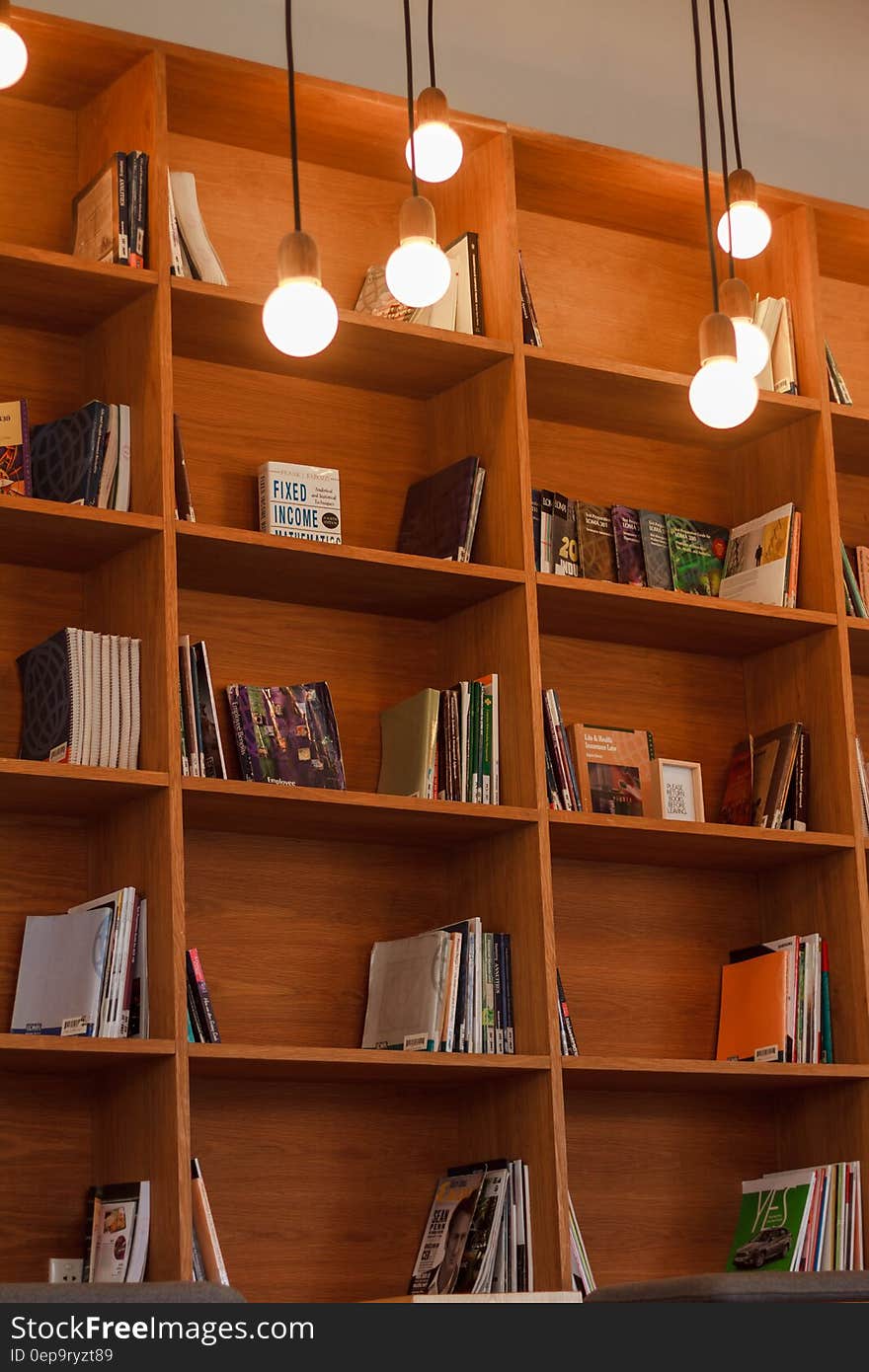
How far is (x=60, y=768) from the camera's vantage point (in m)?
3.02

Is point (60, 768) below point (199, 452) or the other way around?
below

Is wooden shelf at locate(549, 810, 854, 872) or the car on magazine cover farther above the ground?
wooden shelf at locate(549, 810, 854, 872)

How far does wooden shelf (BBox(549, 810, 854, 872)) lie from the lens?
3.57m

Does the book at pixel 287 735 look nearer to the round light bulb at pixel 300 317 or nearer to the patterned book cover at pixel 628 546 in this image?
the patterned book cover at pixel 628 546

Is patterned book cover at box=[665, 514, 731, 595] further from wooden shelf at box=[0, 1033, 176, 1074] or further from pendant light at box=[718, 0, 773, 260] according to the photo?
wooden shelf at box=[0, 1033, 176, 1074]

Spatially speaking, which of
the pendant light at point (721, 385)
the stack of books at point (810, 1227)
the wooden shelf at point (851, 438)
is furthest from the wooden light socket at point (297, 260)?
the stack of books at point (810, 1227)

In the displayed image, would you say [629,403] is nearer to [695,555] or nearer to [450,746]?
[695,555]

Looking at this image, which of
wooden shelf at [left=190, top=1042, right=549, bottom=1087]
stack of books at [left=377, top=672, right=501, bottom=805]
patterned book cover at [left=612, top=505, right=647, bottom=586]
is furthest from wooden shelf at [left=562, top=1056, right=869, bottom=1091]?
patterned book cover at [left=612, top=505, right=647, bottom=586]

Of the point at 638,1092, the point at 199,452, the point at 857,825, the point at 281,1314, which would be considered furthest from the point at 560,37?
the point at 281,1314

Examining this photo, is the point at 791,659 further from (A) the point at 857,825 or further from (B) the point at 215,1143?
(B) the point at 215,1143

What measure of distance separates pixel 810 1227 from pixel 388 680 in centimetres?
143

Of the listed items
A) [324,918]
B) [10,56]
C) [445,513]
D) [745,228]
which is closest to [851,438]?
[445,513]

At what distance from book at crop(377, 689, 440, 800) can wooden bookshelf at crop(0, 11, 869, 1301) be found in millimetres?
73

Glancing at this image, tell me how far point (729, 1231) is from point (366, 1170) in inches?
34.7
